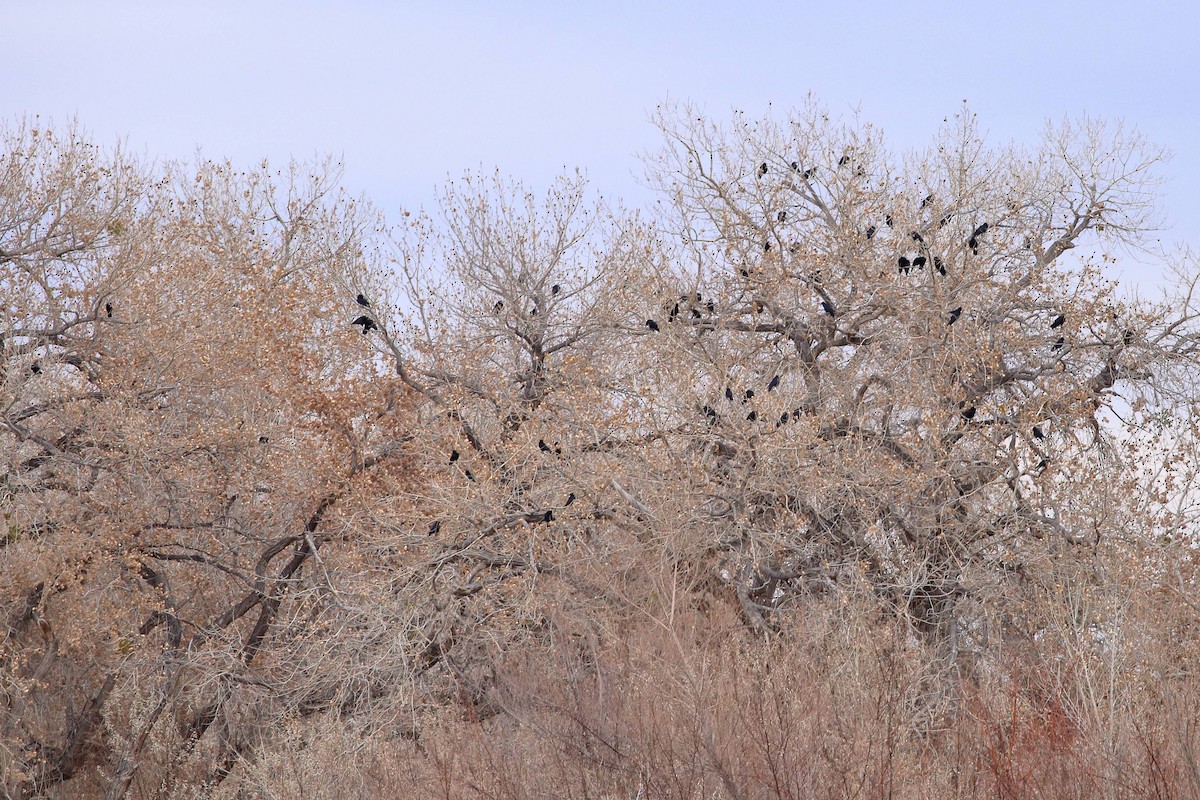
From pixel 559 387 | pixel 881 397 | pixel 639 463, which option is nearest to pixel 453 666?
pixel 639 463

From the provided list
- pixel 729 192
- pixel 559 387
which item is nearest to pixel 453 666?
pixel 559 387

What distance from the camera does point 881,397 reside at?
12.2 m

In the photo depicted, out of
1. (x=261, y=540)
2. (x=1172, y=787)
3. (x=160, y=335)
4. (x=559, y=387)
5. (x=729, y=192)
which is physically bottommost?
(x=1172, y=787)

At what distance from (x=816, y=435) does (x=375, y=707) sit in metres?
4.85

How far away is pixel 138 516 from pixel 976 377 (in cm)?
912

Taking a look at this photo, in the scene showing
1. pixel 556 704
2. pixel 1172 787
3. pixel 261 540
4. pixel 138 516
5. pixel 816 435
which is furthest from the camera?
pixel 261 540

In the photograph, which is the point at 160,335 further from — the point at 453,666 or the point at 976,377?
the point at 976,377

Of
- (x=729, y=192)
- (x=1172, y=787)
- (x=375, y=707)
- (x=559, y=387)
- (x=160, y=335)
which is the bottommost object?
(x=1172, y=787)

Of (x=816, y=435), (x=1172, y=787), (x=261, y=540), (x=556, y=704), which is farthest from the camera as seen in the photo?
(x=261, y=540)

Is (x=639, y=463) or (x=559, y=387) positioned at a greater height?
(x=559, y=387)

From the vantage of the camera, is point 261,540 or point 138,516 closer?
point 138,516

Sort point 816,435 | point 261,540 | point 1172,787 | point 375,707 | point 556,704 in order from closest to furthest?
point 1172,787
point 556,704
point 375,707
point 816,435
point 261,540

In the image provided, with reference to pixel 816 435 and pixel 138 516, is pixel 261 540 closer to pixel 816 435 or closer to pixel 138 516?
pixel 138 516

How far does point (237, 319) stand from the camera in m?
15.3
